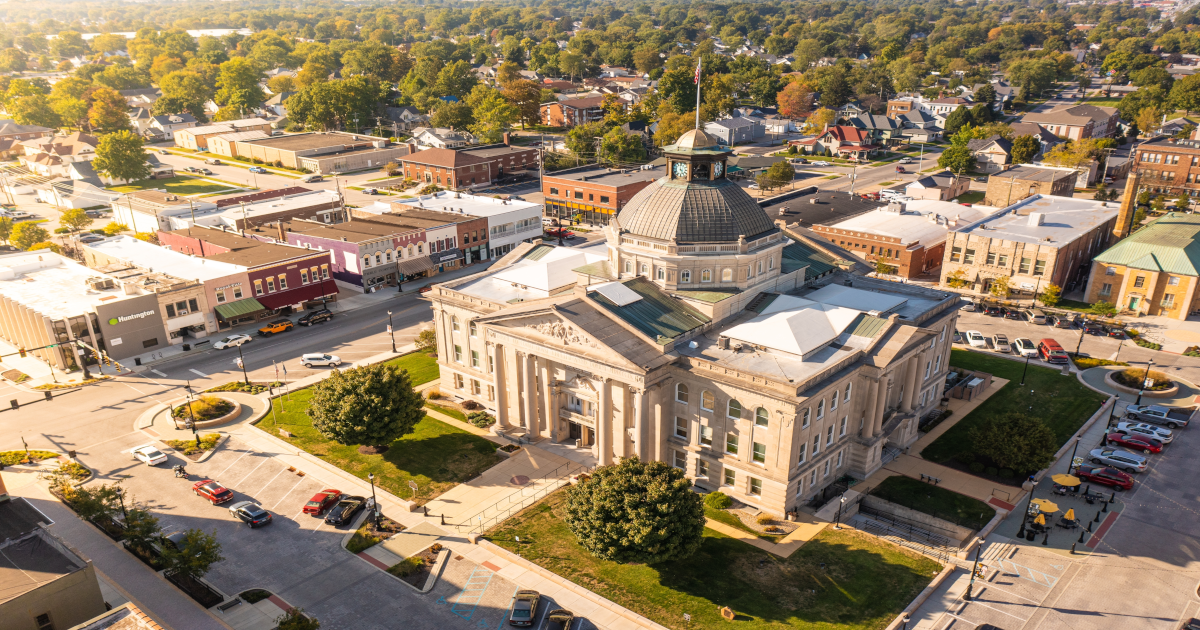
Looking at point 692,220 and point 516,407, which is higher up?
point 692,220

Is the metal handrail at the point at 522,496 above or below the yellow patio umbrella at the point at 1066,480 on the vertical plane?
below

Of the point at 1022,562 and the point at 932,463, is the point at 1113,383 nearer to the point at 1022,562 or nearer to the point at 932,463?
the point at 932,463

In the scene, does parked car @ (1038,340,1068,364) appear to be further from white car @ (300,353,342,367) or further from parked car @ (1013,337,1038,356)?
white car @ (300,353,342,367)

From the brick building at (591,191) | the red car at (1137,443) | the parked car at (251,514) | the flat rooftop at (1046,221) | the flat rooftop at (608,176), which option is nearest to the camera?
the parked car at (251,514)

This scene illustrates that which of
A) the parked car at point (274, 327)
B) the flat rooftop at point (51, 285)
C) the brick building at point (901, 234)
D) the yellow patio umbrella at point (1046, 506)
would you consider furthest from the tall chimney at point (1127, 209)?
the flat rooftop at point (51, 285)

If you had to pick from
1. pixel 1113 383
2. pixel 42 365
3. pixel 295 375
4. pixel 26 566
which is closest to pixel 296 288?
pixel 295 375

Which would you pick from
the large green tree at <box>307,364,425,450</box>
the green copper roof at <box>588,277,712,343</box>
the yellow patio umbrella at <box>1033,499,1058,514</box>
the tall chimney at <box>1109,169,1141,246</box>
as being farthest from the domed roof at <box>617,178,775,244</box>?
the tall chimney at <box>1109,169,1141,246</box>

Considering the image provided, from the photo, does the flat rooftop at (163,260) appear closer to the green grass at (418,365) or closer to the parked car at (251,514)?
the green grass at (418,365)
